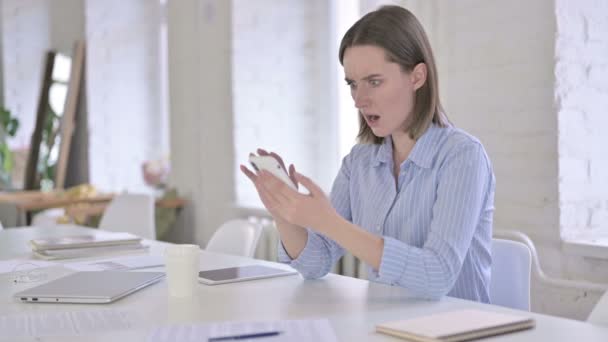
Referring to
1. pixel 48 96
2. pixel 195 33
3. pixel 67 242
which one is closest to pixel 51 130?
pixel 48 96

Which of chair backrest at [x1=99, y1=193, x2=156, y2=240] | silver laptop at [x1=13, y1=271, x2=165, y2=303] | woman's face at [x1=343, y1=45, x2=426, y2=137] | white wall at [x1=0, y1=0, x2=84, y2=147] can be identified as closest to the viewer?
silver laptop at [x1=13, y1=271, x2=165, y2=303]

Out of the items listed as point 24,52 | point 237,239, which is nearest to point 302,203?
point 237,239

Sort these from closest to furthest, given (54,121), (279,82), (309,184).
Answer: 1. (309,184)
2. (279,82)
3. (54,121)

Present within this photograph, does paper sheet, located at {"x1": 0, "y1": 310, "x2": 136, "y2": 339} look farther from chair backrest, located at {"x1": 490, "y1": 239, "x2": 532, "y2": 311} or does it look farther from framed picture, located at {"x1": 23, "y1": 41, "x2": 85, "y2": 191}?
framed picture, located at {"x1": 23, "y1": 41, "x2": 85, "y2": 191}

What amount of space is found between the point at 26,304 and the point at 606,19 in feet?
5.86

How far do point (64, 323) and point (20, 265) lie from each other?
2.47 feet

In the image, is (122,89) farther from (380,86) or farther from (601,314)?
(601,314)

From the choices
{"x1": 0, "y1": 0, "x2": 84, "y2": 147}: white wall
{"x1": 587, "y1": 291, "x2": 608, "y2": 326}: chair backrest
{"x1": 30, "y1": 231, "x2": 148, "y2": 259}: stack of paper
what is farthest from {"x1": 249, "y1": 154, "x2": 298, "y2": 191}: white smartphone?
{"x1": 0, "y1": 0, "x2": 84, "y2": 147}: white wall

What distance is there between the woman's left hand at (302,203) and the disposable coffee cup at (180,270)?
23 cm

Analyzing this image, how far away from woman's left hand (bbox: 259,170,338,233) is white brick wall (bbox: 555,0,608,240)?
1.07 metres

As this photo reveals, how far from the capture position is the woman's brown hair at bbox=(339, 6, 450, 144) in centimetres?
164

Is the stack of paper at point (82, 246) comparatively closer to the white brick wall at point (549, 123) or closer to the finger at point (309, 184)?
the finger at point (309, 184)

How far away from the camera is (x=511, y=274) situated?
1.71m

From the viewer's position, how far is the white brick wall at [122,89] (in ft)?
17.5
